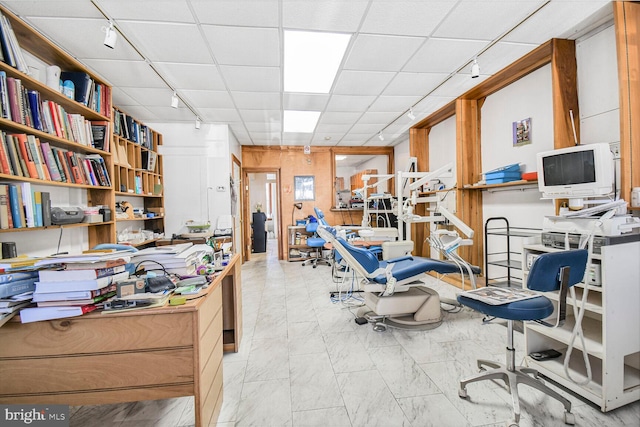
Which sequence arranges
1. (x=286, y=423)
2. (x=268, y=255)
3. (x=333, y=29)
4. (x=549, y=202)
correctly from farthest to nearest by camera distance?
(x=268, y=255) < (x=549, y=202) < (x=333, y=29) < (x=286, y=423)

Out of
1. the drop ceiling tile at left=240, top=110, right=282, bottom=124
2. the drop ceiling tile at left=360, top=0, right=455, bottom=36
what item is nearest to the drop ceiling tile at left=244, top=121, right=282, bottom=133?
the drop ceiling tile at left=240, top=110, right=282, bottom=124

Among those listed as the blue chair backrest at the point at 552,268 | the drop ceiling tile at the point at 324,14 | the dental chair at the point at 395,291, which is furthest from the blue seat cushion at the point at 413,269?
the drop ceiling tile at the point at 324,14

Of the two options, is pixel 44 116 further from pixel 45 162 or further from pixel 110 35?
pixel 110 35

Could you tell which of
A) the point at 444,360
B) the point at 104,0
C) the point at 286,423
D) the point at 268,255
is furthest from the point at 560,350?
the point at 268,255

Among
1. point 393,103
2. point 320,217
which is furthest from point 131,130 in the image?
point 393,103

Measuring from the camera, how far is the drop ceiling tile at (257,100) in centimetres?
366

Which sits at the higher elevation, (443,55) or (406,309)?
(443,55)

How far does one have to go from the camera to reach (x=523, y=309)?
4.80 feet

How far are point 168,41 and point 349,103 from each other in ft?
7.93

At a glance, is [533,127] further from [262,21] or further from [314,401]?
[314,401]

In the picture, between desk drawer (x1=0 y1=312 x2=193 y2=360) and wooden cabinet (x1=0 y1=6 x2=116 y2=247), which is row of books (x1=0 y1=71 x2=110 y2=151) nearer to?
wooden cabinet (x1=0 y1=6 x2=116 y2=247)

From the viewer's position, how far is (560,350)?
2012 mm

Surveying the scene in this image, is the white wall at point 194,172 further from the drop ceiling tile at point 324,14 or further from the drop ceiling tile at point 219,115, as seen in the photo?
the drop ceiling tile at point 324,14

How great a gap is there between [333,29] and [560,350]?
3168mm
